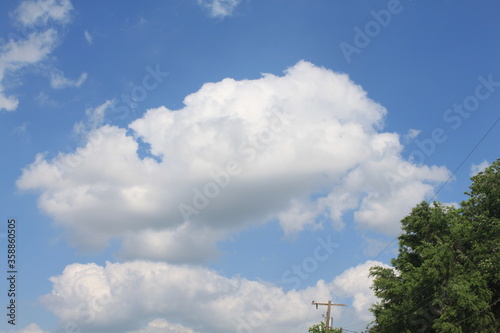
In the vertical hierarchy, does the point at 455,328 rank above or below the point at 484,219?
below

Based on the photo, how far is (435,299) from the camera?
37.9 metres

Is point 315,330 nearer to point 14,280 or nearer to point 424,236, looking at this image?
→ point 424,236

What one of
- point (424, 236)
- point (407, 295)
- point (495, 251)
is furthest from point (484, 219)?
point (407, 295)

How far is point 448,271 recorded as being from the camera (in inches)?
1519

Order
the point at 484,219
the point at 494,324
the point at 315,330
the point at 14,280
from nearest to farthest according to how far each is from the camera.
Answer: the point at 14,280, the point at 494,324, the point at 484,219, the point at 315,330

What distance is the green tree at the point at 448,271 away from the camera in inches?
1438

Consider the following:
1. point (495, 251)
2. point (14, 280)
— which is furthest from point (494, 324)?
point (14, 280)

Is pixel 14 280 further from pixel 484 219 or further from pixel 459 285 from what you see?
pixel 484 219

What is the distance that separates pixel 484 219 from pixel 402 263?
8.85 m

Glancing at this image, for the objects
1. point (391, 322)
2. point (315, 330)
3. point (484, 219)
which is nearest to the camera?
point (484, 219)

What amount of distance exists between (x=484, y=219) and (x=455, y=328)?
29.4 ft

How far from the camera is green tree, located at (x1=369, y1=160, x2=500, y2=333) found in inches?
1438

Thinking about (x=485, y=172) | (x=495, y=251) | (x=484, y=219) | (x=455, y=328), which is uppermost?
(x=485, y=172)

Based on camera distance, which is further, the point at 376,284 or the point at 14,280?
the point at 376,284
